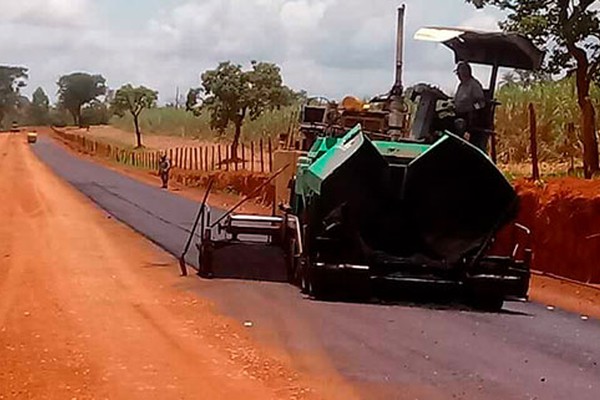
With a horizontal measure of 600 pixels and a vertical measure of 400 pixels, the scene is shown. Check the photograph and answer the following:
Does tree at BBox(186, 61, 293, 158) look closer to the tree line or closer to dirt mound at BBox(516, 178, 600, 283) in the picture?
the tree line

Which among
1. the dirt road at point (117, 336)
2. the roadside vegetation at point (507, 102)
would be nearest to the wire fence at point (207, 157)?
the roadside vegetation at point (507, 102)

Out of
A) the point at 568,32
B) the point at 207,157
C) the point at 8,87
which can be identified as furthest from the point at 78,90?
the point at 568,32

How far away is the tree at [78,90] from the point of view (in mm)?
150875

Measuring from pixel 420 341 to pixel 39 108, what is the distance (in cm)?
16615

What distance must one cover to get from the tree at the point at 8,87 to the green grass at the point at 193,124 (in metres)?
27.0

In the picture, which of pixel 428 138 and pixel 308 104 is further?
pixel 308 104

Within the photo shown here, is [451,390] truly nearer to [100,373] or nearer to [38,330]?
[100,373]

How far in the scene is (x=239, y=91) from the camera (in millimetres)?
58844

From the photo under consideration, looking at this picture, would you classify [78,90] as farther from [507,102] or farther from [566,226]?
[566,226]

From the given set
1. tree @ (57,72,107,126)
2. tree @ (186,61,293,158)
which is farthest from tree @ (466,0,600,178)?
tree @ (57,72,107,126)

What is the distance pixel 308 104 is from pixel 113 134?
99.2 metres

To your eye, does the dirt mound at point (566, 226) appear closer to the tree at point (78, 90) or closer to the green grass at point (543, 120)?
the green grass at point (543, 120)

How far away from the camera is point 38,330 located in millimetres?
11812

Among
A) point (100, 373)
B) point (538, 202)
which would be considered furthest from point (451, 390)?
point (538, 202)
